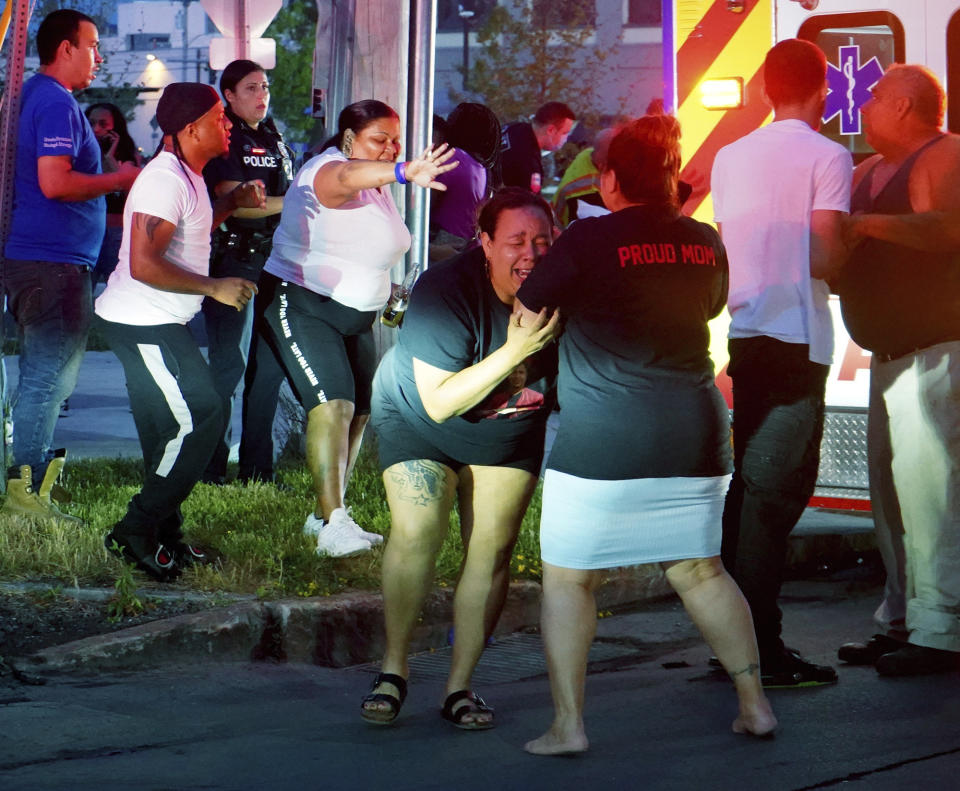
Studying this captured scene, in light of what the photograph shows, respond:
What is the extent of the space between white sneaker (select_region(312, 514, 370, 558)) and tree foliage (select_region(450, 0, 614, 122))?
3692cm

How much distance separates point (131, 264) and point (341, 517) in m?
1.33

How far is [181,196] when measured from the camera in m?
6.03

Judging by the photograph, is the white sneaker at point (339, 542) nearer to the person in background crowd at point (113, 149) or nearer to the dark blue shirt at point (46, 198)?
the dark blue shirt at point (46, 198)

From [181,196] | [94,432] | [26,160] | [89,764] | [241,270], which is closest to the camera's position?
[89,764]

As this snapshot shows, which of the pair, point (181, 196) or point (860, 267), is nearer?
point (860, 267)

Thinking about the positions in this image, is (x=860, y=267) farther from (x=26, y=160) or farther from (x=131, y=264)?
(x=26, y=160)

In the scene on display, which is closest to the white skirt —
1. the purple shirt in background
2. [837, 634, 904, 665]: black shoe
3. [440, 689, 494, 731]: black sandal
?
[440, 689, 494, 731]: black sandal

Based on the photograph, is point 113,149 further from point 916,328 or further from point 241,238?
point 916,328

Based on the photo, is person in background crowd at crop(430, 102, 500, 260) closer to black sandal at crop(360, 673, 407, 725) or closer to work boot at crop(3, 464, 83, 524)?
work boot at crop(3, 464, 83, 524)

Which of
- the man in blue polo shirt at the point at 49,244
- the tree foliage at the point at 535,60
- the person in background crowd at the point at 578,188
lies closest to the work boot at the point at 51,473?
the man in blue polo shirt at the point at 49,244

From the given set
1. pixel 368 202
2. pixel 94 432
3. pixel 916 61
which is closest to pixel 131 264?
pixel 368 202

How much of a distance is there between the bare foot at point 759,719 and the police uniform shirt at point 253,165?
4.35 m

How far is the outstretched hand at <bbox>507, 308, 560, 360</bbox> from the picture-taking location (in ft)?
14.2

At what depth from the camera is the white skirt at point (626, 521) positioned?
14.5 ft
